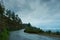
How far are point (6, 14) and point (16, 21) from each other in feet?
49.0

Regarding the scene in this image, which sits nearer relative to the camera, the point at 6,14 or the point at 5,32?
the point at 5,32

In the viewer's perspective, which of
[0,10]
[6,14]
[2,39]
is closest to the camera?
[2,39]

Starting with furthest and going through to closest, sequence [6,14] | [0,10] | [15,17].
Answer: [15,17]
[6,14]
[0,10]

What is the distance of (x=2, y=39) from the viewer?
18.6 ft

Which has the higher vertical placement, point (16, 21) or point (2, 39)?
point (16, 21)

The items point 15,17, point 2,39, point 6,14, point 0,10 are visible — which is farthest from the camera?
point 15,17

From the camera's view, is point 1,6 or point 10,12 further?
point 10,12

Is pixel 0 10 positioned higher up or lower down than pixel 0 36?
higher up

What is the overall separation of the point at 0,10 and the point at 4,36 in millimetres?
79380

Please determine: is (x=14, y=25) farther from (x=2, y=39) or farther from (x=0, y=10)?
(x=2, y=39)

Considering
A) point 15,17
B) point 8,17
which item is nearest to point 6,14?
point 8,17

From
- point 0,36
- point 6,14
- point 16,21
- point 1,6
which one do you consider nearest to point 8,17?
point 6,14

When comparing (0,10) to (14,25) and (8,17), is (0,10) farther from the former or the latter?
(14,25)

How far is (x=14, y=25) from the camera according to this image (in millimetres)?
112938
